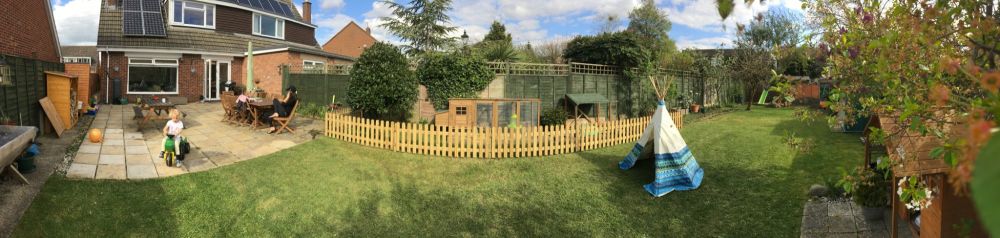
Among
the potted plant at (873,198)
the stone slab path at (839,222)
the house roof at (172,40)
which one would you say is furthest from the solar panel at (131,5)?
the potted plant at (873,198)

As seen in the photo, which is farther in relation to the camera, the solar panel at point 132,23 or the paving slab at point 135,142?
the solar panel at point 132,23

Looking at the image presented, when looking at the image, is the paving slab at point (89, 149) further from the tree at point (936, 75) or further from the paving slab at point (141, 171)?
the tree at point (936, 75)

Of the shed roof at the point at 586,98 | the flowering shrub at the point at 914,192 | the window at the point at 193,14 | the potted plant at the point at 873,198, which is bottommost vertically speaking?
the potted plant at the point at 873,198

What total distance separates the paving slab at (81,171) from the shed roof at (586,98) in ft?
39.6

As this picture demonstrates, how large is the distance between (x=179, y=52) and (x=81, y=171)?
A: 580 inches

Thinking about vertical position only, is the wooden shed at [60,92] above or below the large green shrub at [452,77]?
below

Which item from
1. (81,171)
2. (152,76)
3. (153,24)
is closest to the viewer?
(81,171)

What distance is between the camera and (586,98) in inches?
646

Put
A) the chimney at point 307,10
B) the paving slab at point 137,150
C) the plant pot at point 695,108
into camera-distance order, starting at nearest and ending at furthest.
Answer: the paving slab at point 137,150 < the plant pot at point 695,108 < the chimney at point 307,10

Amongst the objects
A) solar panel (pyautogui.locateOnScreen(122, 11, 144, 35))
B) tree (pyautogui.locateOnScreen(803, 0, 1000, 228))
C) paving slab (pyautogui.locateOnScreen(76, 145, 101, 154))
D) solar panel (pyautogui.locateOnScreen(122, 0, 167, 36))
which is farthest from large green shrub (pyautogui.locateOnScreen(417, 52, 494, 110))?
solar panel (pyautogui.locateOnScreen(122, 11, 144, 35))

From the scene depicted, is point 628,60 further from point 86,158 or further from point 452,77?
point 86,158

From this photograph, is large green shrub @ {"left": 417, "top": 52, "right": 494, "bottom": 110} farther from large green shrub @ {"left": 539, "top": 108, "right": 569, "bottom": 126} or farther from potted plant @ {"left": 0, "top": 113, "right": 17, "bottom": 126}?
potted plant @ {"left": 0, "top": 113, "right": 17, "bottom": 126}

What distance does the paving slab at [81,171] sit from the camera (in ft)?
23.3

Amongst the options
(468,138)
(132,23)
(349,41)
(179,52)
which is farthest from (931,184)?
(349,41)
